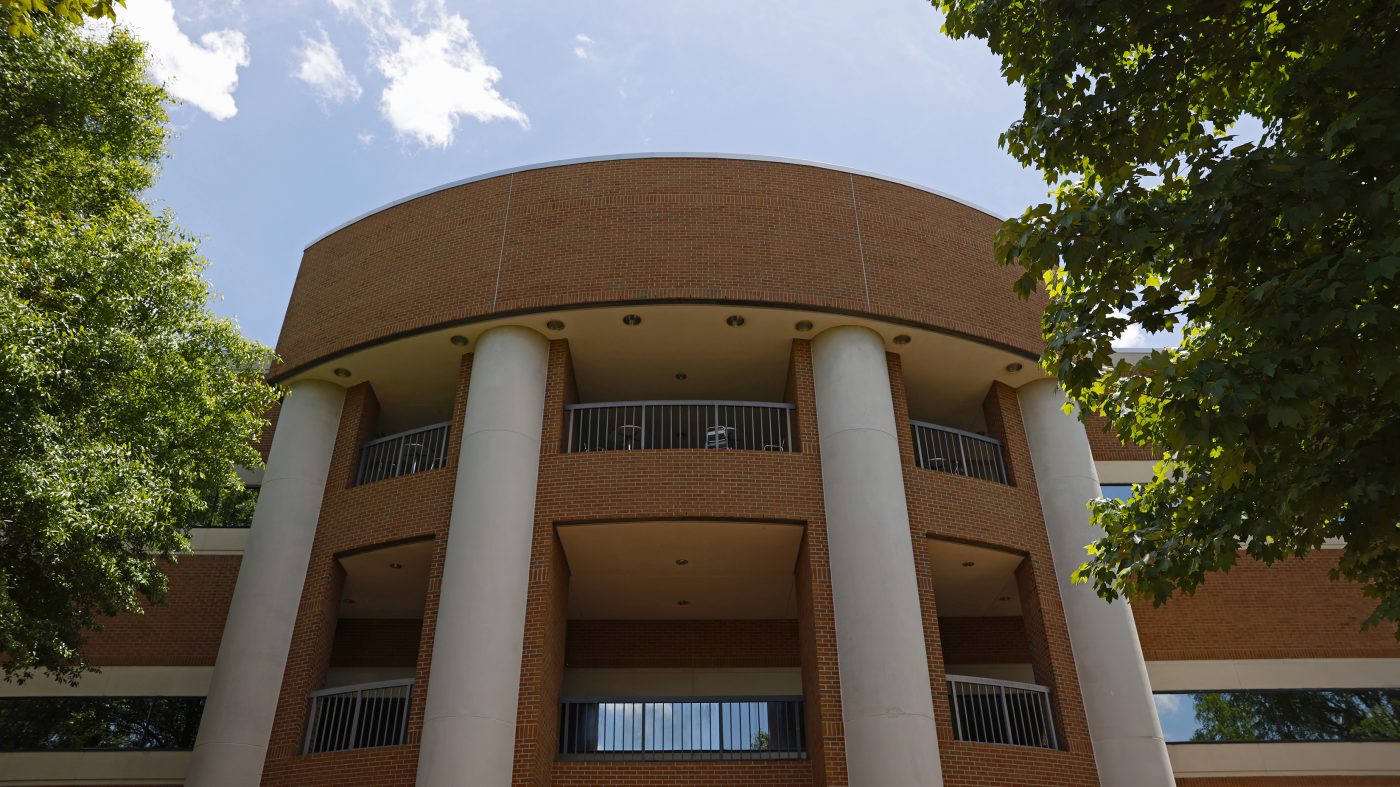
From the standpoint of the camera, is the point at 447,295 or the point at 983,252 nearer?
the point at 447,295

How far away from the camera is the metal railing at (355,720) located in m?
12.8

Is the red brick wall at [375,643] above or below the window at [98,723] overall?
above

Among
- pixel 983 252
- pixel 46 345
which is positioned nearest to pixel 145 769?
pixel 46 345

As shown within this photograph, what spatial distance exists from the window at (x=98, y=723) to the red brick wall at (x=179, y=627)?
0.67 m

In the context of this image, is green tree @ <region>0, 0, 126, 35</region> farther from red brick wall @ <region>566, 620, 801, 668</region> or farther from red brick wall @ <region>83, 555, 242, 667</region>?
red brick wall @ <region>566, 620, 801, 668</region>

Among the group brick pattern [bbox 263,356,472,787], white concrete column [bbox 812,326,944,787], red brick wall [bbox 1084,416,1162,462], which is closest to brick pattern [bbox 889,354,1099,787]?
white concrete column [bbox 812,326,944,787]

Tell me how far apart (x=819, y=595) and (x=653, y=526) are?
274cm

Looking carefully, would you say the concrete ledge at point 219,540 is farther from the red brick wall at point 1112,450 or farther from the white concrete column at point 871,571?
the red brick wall at point 1112,450

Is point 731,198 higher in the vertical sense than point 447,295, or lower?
higher

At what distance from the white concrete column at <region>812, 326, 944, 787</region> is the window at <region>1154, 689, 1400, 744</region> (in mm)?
5942

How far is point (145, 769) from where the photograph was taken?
1454cm

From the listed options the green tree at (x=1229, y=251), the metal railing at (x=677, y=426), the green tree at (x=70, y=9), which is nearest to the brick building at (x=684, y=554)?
the metal railing at (x=677, y=426)

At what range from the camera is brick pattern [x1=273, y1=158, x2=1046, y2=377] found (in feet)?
49.2

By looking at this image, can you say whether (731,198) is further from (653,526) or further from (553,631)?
(553,631)
